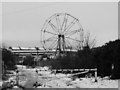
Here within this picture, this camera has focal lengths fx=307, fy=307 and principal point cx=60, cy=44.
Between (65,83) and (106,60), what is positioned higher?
(106,60)

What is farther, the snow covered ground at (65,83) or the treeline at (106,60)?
the treeline at (106,60)

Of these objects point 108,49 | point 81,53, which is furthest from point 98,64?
point 81,53

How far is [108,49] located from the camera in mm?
20891

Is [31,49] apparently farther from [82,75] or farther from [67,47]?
[82,75]

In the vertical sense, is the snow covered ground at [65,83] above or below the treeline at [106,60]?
below

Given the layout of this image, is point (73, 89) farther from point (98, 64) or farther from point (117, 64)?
point (98, 64)

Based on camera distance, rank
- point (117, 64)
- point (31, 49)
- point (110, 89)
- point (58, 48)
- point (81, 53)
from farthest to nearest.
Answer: point (31, 49), point (58, 48), point (81, 53), point (117, 64), point (110, 89)

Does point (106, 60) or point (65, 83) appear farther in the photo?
point (106, 60)

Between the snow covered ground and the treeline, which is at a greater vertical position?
the treeline

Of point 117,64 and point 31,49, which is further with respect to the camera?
point 31,49

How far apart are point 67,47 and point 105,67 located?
2168 centimetres

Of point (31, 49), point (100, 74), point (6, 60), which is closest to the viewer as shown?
point (100, 74)

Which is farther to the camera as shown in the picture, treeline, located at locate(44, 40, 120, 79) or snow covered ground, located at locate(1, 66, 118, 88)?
treeline, located at locate(44, 40, 120, 79)

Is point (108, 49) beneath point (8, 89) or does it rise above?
above
